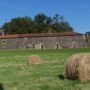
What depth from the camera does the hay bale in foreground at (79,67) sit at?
40.6 feet

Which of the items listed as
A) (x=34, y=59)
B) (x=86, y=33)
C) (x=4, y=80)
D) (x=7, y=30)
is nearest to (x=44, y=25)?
(x=7, y=30)

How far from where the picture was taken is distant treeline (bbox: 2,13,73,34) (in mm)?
133750

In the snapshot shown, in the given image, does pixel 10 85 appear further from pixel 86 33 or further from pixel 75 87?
pixel 86 33

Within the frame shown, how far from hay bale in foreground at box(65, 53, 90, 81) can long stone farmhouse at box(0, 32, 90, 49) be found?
102 metres

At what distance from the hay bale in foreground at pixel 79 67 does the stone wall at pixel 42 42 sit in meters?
102

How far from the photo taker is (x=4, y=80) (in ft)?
44.2

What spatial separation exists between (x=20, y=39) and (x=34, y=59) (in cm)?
9397

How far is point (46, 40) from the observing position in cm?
11612

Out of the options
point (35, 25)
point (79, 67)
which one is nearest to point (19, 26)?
point (35, 25)

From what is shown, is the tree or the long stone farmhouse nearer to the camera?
the long stone farmhouse

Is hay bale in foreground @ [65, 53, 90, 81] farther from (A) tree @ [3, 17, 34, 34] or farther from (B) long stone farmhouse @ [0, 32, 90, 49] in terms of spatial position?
(A) tree @ [3, 17, 34, 34]

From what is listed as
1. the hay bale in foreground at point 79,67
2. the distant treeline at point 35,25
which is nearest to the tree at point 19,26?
the distant treeline at point 35,25

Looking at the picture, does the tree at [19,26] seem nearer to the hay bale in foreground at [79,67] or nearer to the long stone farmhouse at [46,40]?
the long stone farmhouse at [46,40]

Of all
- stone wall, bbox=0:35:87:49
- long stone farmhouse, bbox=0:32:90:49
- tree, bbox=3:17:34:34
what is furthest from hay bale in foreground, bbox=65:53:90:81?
tree, bbox=3:17:34:34
